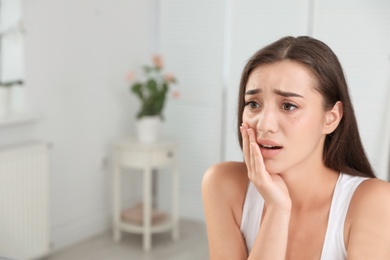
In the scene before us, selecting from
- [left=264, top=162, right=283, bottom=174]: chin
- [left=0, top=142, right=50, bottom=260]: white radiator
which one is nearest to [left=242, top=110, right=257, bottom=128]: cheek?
[left=264, top=162, right=283, bottom=174]: chin

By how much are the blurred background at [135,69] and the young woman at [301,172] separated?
71.3 inches

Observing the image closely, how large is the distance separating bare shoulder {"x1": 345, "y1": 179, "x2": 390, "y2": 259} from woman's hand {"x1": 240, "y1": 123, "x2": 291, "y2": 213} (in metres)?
0.17

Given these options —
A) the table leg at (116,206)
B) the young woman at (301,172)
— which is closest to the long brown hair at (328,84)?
the young woman at (301,172)

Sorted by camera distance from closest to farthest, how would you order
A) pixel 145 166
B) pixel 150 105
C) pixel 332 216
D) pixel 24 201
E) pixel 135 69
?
pixel 332 216 → pixel 24 201 → pixel 145 166 → pixel 150 105 → pixel 135 69

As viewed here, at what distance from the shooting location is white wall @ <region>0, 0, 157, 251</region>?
10.5 feet

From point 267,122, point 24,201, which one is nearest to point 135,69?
point 24,201

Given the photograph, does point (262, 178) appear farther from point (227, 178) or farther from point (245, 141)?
point (227, 178)

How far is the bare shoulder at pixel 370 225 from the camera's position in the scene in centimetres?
Result: 138

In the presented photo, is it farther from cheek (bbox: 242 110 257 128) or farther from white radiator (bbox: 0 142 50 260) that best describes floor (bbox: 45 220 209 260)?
cheek (bbox: 242 110 257 128)

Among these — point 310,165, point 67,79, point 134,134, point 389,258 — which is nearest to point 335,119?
point 310,165

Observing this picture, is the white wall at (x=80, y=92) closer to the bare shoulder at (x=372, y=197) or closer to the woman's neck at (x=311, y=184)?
the woman's neck at (x=311, y=184)

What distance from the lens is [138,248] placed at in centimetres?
347

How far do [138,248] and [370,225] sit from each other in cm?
227

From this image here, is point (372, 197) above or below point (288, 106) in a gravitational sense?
below
